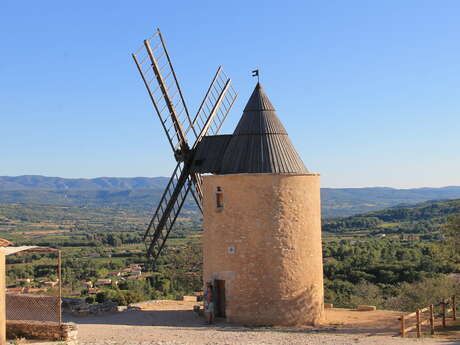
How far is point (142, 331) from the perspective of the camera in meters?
13.8

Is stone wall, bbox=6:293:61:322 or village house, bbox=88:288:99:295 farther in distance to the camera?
village house, bbox=88:288:99:295

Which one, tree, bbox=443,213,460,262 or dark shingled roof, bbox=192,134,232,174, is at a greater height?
dark shingled roof, bbox=192,134,232,174

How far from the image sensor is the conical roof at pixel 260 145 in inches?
591

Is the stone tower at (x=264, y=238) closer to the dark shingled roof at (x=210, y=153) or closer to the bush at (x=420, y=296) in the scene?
the dark shingled roof at (x=210, y=153)

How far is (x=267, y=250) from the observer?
14445 millimetres

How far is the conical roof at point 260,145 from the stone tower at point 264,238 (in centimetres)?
3

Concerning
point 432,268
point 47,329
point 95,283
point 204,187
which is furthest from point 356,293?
point 95,283

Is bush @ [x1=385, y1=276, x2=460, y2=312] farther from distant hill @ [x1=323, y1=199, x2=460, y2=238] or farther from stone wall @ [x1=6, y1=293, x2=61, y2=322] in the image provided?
distant hill @ [x1=323, y1=199, x2=460, y2=238]

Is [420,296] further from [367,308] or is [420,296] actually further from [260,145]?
[260,145]

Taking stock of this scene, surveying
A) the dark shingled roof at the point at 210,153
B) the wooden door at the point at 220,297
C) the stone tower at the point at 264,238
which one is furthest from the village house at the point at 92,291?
the stone tower at the point at 264,238

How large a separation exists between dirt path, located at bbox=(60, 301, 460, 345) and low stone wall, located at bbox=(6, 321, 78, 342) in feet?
1.02

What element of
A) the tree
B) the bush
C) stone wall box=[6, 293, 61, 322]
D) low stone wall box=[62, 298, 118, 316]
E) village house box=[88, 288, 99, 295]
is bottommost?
village house box=[88, 288, 99, 295]

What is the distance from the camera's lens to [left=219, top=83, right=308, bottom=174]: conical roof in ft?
49.2

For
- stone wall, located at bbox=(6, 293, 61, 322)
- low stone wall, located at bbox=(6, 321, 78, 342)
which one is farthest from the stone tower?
low stone wall, located at bbox=(6, 321, 78, 342)
